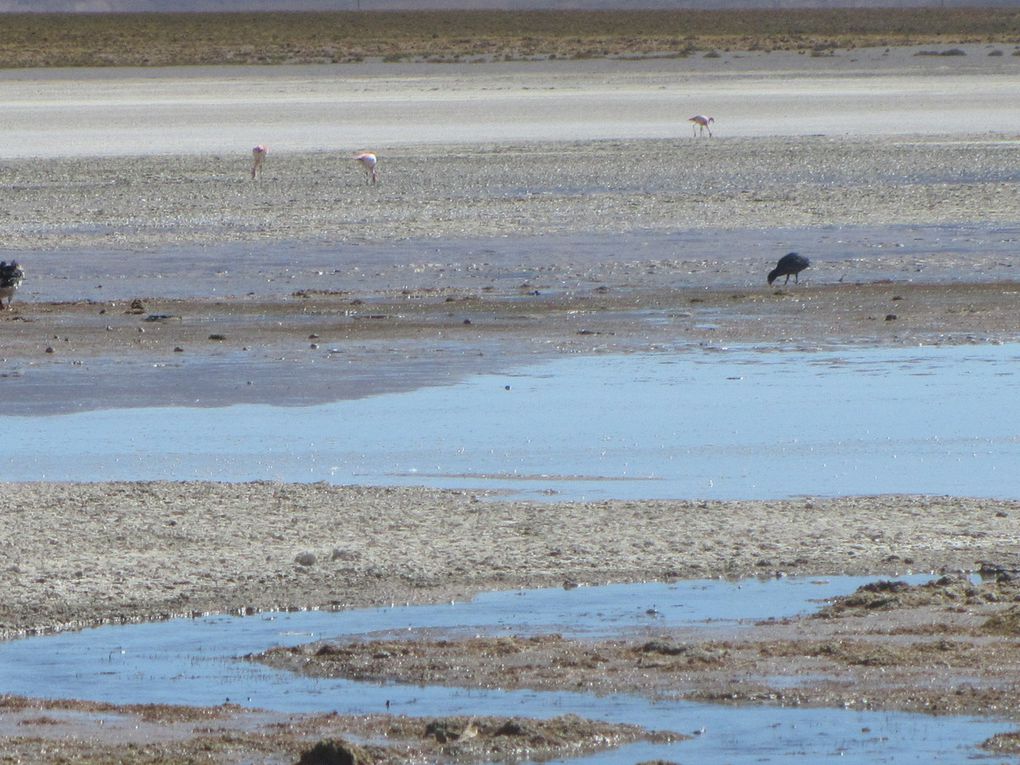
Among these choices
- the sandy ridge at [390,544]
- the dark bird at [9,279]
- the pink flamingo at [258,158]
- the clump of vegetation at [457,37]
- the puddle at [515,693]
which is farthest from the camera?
the clump of vegetation at [457,37]

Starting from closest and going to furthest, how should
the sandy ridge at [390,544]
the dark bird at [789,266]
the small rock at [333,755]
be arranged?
the small rock at [333,755]
the sandy ridge at [390,544]
the dark bird at [789,266]

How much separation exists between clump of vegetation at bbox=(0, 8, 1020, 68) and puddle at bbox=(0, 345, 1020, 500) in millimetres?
51136

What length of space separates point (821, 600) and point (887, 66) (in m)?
51.2

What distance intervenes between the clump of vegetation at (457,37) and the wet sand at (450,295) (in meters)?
26.6

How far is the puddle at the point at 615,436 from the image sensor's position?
9727mm

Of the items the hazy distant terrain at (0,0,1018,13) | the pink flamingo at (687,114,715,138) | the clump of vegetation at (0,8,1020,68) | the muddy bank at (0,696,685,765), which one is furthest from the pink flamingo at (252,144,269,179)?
the hazy distant terrain at (0,0,1018,13)

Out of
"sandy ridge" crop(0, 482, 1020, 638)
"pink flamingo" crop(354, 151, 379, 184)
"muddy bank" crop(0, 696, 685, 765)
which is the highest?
"pink flamingo" crop(354, 151, 379, 184)

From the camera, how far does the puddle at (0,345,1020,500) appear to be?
9727 millimetres

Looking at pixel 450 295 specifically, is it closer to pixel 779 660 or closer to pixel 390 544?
pixel 390 544

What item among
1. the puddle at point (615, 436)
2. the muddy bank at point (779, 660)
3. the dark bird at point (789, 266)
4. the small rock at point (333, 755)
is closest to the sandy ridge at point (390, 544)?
the puddle at point (615, 436)

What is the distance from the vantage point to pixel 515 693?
6316 mm

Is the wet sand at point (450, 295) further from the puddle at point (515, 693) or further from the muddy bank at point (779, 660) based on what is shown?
the muddy bank at point (779, 660)

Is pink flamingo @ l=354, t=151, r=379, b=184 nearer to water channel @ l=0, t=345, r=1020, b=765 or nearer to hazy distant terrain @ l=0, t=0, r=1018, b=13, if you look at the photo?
water channel @ l=0, t=345, r=1020, b=765

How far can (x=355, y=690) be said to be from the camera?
21.1 ft
